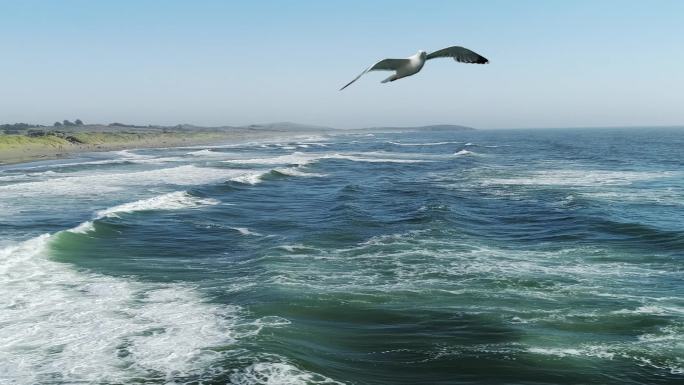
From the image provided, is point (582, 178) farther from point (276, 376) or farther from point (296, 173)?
point (276, 376)

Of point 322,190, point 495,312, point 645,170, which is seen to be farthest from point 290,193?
point 645,170

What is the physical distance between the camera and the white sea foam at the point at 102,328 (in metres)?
11.8

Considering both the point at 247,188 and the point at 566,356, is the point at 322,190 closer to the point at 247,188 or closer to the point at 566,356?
the point at 247,188

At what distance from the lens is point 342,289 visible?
17203mm

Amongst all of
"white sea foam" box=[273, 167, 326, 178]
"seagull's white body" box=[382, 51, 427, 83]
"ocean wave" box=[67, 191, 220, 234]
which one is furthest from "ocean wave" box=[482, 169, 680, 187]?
"seagull's white body" box=[382, 51, 427, 83]

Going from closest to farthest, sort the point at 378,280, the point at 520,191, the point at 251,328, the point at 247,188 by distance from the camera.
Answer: the point at 251,328, the point at 378,280, the point at 520,191, the point at 247,188

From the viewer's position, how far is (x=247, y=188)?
41969mm

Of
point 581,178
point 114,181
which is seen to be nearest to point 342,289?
point 114,181

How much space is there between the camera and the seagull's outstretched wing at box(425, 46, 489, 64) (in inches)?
491

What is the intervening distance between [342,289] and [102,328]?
6.11m

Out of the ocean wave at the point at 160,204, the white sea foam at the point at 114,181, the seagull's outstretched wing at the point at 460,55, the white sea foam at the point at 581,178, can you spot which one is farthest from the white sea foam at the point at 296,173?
the seagull's outstretched wing at the point at 460,55

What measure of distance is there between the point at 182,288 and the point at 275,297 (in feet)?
9.16

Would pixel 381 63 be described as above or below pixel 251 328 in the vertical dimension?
above

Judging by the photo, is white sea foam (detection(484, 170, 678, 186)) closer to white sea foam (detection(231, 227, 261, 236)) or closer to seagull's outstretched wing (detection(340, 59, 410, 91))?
white sea foam (detection(231, 227, 261, 236))
